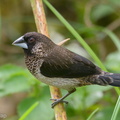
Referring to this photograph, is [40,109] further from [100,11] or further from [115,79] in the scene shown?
[100,11]

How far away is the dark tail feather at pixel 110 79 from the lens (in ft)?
9.09

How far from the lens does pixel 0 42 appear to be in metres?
6.04

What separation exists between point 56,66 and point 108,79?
0.37 metres

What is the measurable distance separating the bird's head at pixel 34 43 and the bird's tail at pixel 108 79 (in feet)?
1.34

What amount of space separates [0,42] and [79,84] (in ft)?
11.0

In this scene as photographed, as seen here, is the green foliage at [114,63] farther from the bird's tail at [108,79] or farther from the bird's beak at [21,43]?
the bird's beak at [21,43]

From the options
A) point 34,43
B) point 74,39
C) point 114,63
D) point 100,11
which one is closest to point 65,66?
point 34,43

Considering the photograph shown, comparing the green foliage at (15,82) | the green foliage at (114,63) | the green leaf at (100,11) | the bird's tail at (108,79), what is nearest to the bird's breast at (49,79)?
the bird's tail at (108,79)

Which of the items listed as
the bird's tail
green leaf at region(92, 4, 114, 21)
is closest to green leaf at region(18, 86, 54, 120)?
the bird's tail

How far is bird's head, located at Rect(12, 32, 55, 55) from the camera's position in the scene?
9.29 feet

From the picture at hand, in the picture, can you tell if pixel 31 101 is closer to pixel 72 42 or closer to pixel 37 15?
pixel 37 15

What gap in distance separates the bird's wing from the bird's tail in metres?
0.08

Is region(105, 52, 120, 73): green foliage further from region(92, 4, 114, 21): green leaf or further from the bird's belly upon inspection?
region(92, 4, 114, 21): green leaf

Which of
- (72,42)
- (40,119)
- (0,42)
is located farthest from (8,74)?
(0,42)
